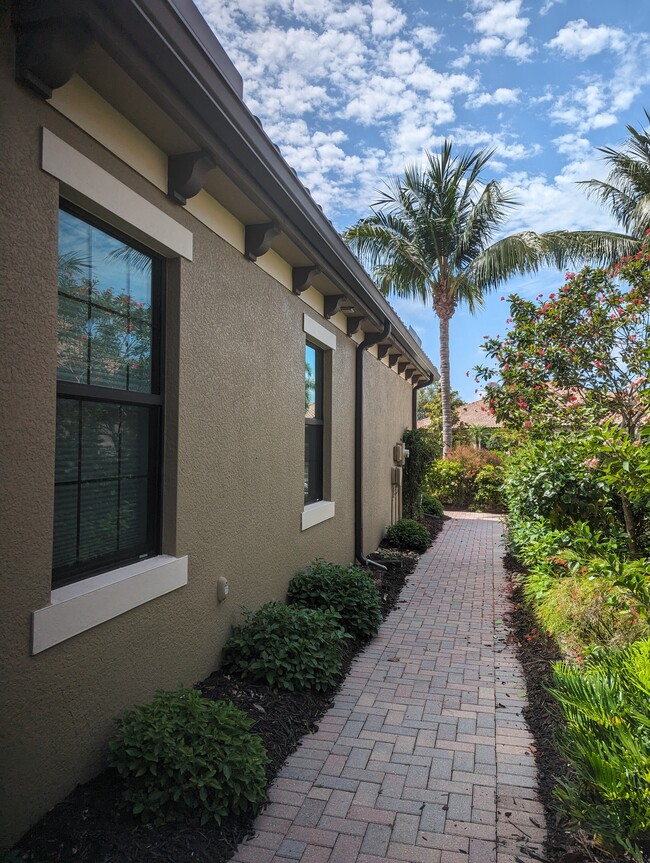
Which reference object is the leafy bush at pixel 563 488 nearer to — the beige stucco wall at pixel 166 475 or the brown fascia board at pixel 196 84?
the beige stucco wall at pixel 166 475

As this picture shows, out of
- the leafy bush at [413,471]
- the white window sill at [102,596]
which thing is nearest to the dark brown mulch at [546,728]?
the white window sill at [102,596]

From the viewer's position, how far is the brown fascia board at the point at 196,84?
7.52 feet

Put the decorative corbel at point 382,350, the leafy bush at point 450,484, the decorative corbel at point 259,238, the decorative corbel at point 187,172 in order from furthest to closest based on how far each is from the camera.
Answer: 1. the leafy bush at point 450,484
2. the decorative corbel at point 382,350
3. the decorative corbel at point 259,238
4. the decorative corbel at point 187,172

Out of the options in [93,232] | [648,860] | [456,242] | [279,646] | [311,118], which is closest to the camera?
[648,860]

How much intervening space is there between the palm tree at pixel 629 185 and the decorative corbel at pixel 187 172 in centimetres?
1712

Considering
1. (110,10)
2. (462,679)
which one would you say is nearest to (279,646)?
(462,679)

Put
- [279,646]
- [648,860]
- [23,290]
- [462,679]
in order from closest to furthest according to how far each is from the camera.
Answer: [648,860] < [23,290] < [279,646] < [462,679]

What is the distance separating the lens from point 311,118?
11719 mm

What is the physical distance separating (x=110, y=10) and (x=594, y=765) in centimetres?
363

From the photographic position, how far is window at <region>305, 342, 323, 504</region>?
6656 mm

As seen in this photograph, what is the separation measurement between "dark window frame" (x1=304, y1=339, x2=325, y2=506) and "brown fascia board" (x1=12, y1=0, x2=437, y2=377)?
6.89 feet

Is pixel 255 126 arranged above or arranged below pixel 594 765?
above

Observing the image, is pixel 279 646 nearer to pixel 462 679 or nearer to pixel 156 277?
pixel 462 679

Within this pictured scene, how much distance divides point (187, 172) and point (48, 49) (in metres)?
1.18
